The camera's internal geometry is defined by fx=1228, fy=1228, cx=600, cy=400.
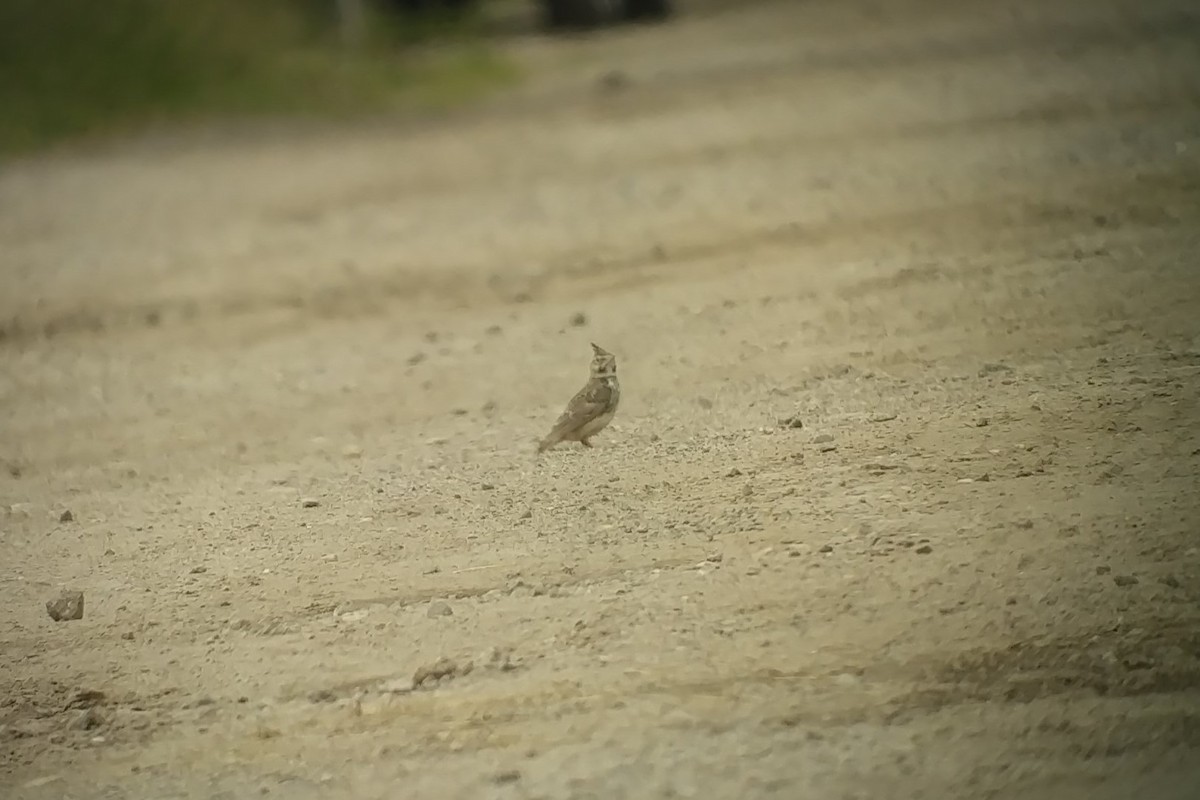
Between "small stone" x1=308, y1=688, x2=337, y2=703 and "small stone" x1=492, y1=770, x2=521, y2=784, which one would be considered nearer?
"small stone" x1=492, y1=770, x2=521, y2=784

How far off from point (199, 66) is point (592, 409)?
1127cm

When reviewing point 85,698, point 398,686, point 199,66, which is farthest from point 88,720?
Result: point 199,66

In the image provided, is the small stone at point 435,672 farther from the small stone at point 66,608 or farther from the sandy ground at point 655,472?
the small stone at point 66,608

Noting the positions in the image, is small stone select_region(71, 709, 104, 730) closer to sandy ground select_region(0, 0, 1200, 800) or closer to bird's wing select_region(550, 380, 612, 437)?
sandy ground select_region(0, 0, 1200, 800)

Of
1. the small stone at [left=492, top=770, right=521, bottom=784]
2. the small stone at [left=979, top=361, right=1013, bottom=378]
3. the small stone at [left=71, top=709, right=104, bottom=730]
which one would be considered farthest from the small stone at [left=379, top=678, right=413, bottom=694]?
the small stone at [left=979, top=361, right=1013, bottom=378]

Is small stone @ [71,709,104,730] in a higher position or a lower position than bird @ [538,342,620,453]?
lower

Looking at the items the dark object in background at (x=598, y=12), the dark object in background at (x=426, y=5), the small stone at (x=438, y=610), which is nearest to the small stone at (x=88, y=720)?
the small stone at (x=438, y=610)

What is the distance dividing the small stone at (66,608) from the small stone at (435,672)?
137 centimetres

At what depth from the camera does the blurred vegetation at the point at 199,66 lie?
41.7 feet

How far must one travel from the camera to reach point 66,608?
13.8 feet

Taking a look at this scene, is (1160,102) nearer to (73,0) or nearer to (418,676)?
(418,676)

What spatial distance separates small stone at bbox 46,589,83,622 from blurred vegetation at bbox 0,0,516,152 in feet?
27.4

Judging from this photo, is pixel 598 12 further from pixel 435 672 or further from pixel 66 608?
pixel 435 672

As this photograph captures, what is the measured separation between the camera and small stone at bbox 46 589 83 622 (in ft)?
13.8
